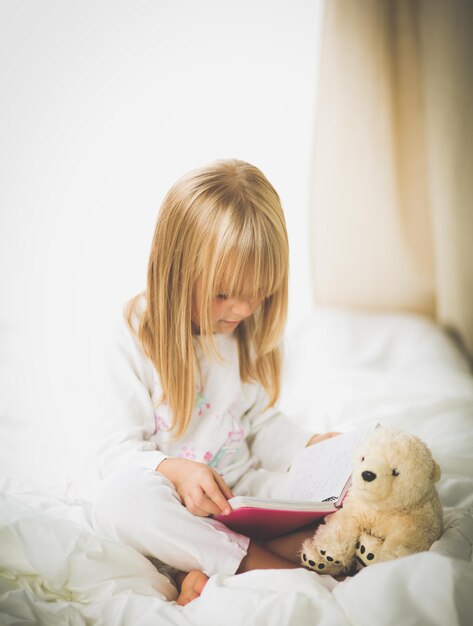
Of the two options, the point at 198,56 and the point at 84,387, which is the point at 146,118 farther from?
the point at 84,387

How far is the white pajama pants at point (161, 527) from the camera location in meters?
0.72

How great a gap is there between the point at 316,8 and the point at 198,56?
1.34 feet

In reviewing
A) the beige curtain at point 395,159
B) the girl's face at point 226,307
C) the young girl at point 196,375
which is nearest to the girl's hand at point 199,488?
the young girl at point 196,375

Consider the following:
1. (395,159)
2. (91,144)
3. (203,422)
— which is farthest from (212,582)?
(395,159)

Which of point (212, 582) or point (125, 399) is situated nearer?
point (212, 582)

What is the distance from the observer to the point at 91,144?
1068 mm

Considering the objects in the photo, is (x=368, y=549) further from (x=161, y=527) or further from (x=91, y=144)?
(x=91, y=144)

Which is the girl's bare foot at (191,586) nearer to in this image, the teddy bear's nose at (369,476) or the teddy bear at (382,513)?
the teddy bear at (382,513)

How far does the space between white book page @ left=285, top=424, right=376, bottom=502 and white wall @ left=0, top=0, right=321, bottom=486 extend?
0.35 m

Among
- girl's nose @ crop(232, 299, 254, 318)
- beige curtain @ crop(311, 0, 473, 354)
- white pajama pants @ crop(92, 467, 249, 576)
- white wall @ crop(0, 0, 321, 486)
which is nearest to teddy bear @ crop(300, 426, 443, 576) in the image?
white pajama pants @ crop(92, 467, 249, 576)

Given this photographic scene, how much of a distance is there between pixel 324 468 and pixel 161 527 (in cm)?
25

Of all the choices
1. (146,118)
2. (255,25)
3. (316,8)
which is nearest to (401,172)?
(316,8)

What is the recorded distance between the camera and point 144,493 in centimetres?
73

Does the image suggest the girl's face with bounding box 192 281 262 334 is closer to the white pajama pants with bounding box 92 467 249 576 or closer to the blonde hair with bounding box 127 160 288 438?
the blonde hair with bounding box 127 160 288 438
